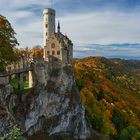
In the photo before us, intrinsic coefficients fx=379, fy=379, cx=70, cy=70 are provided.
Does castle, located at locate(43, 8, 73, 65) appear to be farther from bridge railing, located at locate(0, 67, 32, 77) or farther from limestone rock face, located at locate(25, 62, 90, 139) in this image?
bridge railing, located at locate(0, 67, 32, 77)

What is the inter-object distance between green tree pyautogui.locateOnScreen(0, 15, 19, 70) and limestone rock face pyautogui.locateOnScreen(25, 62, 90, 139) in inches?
298

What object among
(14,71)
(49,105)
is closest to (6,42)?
(14,71)

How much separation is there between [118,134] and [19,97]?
150 feet

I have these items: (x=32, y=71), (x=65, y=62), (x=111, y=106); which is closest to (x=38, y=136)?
(x=32, y=71)

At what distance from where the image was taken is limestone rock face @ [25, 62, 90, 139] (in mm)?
63188

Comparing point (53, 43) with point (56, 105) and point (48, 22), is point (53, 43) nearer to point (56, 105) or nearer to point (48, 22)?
point (48, 22)

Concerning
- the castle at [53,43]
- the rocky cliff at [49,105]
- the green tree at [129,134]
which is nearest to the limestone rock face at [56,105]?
the rocky cliff at [49,105]

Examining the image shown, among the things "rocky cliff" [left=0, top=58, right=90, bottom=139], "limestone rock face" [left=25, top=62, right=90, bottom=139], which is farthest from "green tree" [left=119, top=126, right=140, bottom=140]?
"limestone rock face" [left=25, top=62, right=90, bottom=139]

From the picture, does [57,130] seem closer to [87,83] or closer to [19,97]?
[19,97]

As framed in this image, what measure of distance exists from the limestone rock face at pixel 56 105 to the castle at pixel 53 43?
1676 mm

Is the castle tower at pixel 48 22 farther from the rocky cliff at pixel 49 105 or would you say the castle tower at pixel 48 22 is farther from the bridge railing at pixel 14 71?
the bridge railing at pixel 14 71

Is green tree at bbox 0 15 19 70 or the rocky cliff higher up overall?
green tree at bbox 0 15 19 70

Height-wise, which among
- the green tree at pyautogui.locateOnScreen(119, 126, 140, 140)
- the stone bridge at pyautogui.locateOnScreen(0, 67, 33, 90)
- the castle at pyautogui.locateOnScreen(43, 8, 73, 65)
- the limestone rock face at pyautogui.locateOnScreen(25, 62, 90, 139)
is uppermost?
the castle at pyautogui.locateOnScreen(43, 8, 73, 65)

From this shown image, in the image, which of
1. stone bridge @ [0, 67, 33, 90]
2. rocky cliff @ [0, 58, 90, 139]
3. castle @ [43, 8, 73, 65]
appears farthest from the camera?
castle @ [43, 8, 73, 65]
